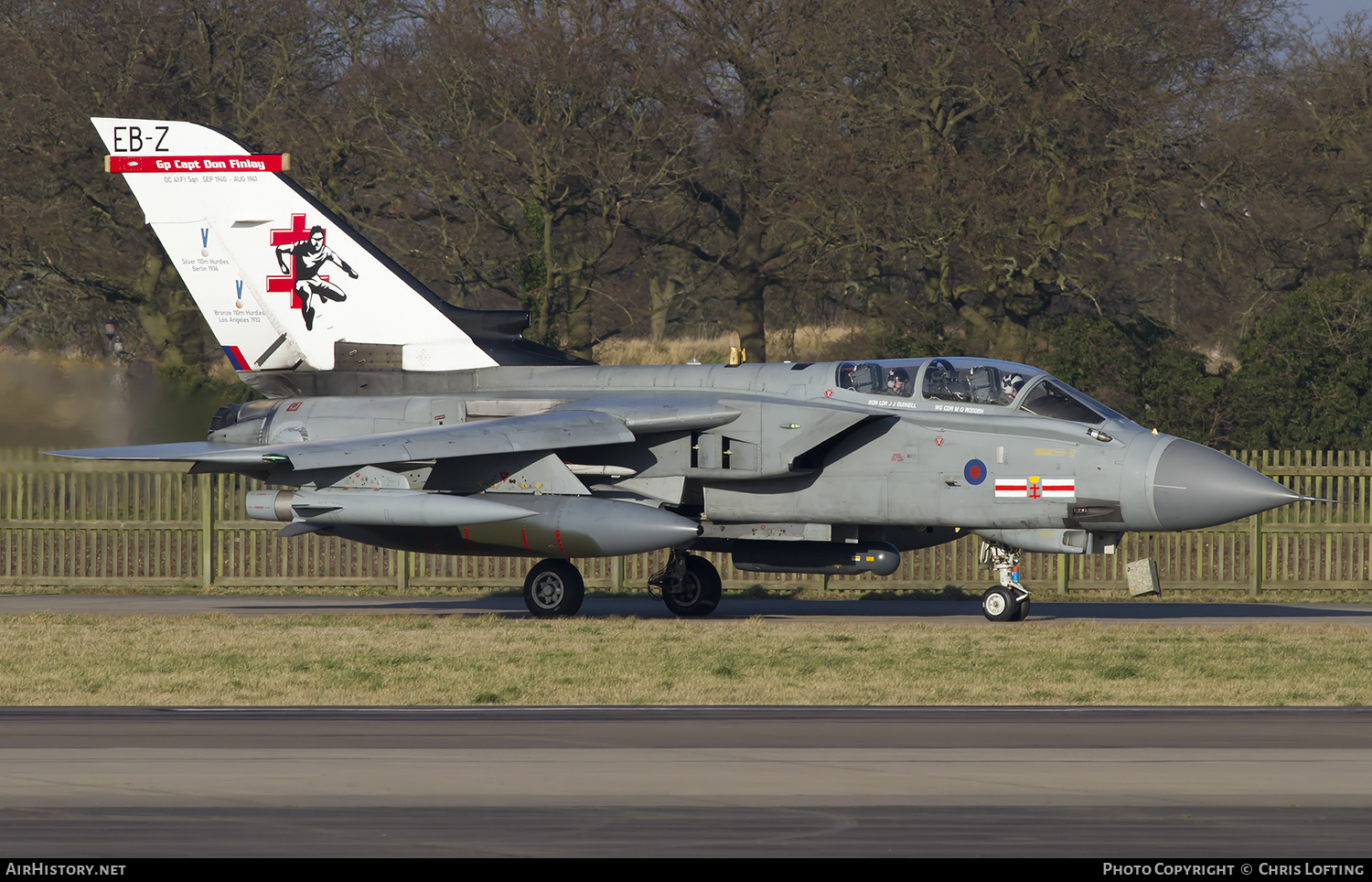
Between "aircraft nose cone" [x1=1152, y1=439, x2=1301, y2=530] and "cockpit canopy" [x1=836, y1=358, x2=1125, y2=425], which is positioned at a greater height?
"cockpit canopy" [x1=836, y1=358, x2=1125, y2=425]

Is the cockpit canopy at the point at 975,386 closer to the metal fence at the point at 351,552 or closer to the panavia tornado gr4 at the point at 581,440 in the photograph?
the panavia tornado gr4 at the point at 581,440

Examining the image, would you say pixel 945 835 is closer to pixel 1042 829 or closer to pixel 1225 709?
pixel 1042 829

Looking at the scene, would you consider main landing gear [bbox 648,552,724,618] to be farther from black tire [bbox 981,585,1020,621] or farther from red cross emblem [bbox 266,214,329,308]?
red cross emblem [bbox 266,214,329,308]

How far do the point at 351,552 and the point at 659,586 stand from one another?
658cm

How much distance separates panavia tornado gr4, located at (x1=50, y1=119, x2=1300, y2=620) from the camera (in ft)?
55.9

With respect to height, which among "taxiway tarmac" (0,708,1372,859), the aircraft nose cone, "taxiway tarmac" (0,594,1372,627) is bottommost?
"taxiway tarmac" (0,594,1372,627)

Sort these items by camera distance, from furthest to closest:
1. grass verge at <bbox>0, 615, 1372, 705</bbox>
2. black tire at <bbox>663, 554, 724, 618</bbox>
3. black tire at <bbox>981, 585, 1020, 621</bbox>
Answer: black tire at <bbox>663, 554, 724, 618</bbox> < black tire at <bbox>981, 585, 1020, 621</bbox> < grass verge at <bbox>0, 615, 1372, 705</bbox>

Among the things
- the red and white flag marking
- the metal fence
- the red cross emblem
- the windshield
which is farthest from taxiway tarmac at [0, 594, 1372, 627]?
the red cross emblem

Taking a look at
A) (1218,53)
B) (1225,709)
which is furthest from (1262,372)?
(1225,709)

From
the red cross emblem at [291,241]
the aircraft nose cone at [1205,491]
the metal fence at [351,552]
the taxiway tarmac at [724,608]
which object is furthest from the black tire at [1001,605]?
the red cross emblem at [291,241]

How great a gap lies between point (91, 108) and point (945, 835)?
29913mm

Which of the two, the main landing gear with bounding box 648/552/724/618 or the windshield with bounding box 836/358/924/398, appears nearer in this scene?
the windshield with bounding box 836/358/924/398

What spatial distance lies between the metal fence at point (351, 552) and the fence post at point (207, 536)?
22 mm

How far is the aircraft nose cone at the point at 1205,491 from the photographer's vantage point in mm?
16203
